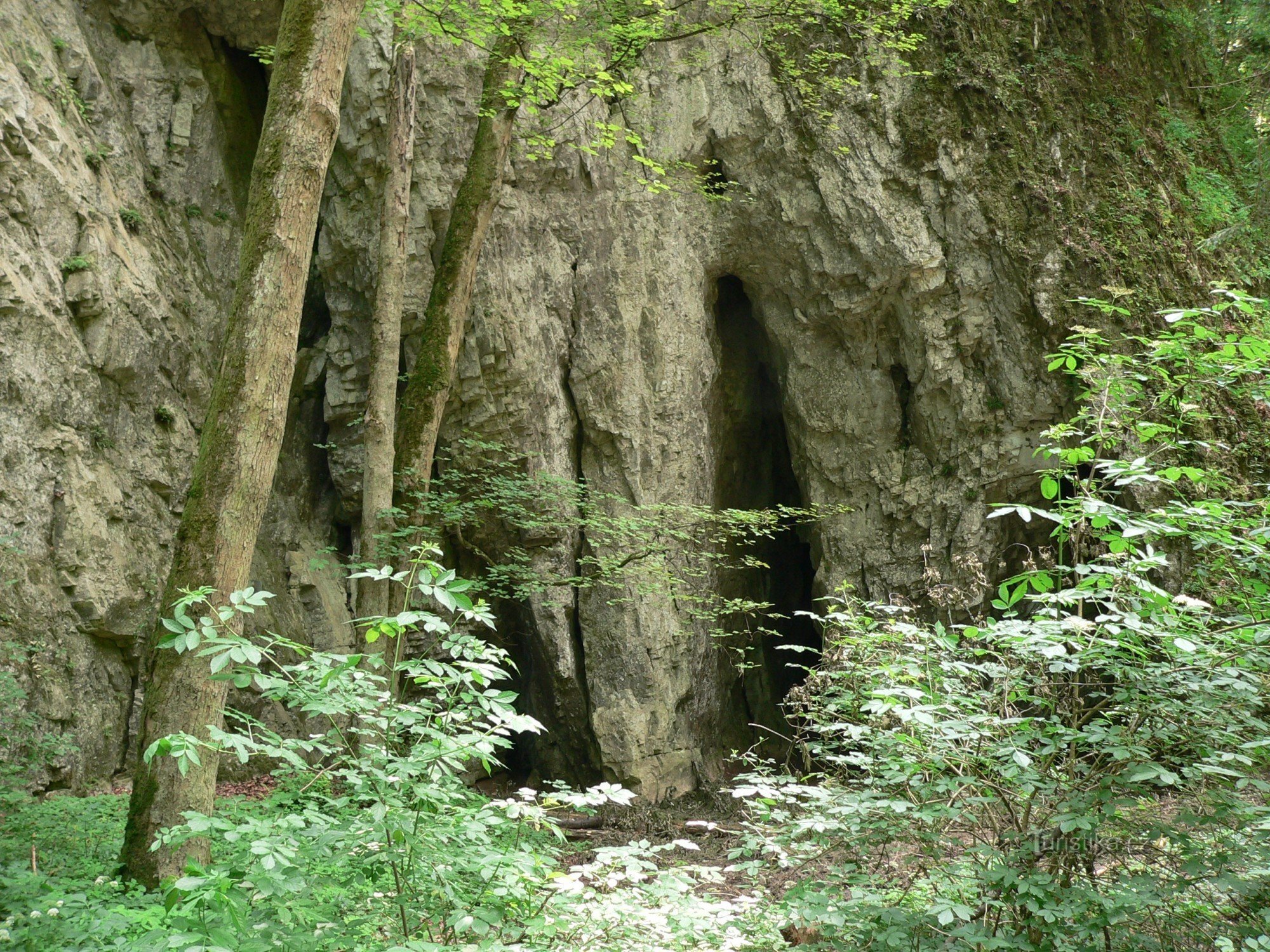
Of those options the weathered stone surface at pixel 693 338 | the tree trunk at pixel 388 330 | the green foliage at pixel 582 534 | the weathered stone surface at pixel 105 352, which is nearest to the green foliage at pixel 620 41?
the weathered stone surface at pixel 693 338

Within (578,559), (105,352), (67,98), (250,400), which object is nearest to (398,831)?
(250,400)

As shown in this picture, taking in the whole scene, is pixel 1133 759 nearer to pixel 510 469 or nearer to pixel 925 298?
pixel 510 469

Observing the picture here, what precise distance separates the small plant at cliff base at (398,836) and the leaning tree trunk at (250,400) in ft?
4.74

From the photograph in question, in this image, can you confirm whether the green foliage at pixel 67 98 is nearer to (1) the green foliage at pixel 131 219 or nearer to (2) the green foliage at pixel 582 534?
(1) the green foliage at pixel 131 219

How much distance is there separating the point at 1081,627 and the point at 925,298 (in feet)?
26.9

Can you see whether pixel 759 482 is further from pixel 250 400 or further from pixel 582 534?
pixel 250 400

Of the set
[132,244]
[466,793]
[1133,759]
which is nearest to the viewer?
[1133,759]

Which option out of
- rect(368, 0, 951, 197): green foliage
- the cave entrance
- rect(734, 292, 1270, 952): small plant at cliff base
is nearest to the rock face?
rect(368, 0, 951, 197): green foliage

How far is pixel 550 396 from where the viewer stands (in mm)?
10164

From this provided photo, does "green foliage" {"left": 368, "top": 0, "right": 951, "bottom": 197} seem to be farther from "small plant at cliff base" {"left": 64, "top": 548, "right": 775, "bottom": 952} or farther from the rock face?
"small plant at cliff base" {"left": 64, "top": 548, "right": 775, "bottom": 952}

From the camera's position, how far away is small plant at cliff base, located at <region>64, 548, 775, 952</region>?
6.90 ft

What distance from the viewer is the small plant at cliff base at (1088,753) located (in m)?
2.67

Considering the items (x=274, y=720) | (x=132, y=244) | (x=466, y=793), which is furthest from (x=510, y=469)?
(x=466, y=793)

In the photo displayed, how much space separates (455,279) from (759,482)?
687 cm
